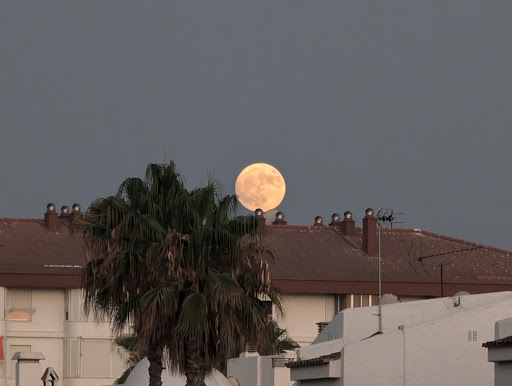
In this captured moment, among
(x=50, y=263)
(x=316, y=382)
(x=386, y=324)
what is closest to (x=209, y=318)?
(x=316, y=382)

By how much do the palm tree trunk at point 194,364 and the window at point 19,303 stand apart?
173 ft

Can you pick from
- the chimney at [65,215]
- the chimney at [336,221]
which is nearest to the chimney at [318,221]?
the chimney at [336,221]

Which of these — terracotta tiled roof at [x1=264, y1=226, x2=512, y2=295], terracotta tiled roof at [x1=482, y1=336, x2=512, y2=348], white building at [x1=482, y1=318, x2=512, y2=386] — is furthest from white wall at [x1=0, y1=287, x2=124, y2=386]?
terracotta tiled roof at [x1=482, y1=336, x2=512, y2=348]

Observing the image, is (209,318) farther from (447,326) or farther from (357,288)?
(357,288)

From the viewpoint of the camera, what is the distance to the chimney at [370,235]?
99.6 meters

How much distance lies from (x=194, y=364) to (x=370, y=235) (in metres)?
58.1

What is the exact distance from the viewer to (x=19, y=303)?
9431cm

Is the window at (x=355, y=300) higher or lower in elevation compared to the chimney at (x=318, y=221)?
lower

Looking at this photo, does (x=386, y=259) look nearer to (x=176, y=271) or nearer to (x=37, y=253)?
(x=37, y=253)

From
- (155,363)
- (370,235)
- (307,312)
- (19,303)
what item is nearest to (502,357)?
(155,363)

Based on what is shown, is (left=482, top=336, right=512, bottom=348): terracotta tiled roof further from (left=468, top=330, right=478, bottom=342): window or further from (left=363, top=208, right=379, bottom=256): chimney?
(left=363, top=208, right=379, bottom=256): chimney

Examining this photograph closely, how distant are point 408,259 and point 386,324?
4427 cm

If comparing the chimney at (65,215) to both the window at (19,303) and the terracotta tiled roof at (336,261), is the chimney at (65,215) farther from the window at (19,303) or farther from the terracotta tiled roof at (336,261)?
the window at (19,303)

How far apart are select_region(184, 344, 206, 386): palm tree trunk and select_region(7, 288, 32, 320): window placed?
52700mm
